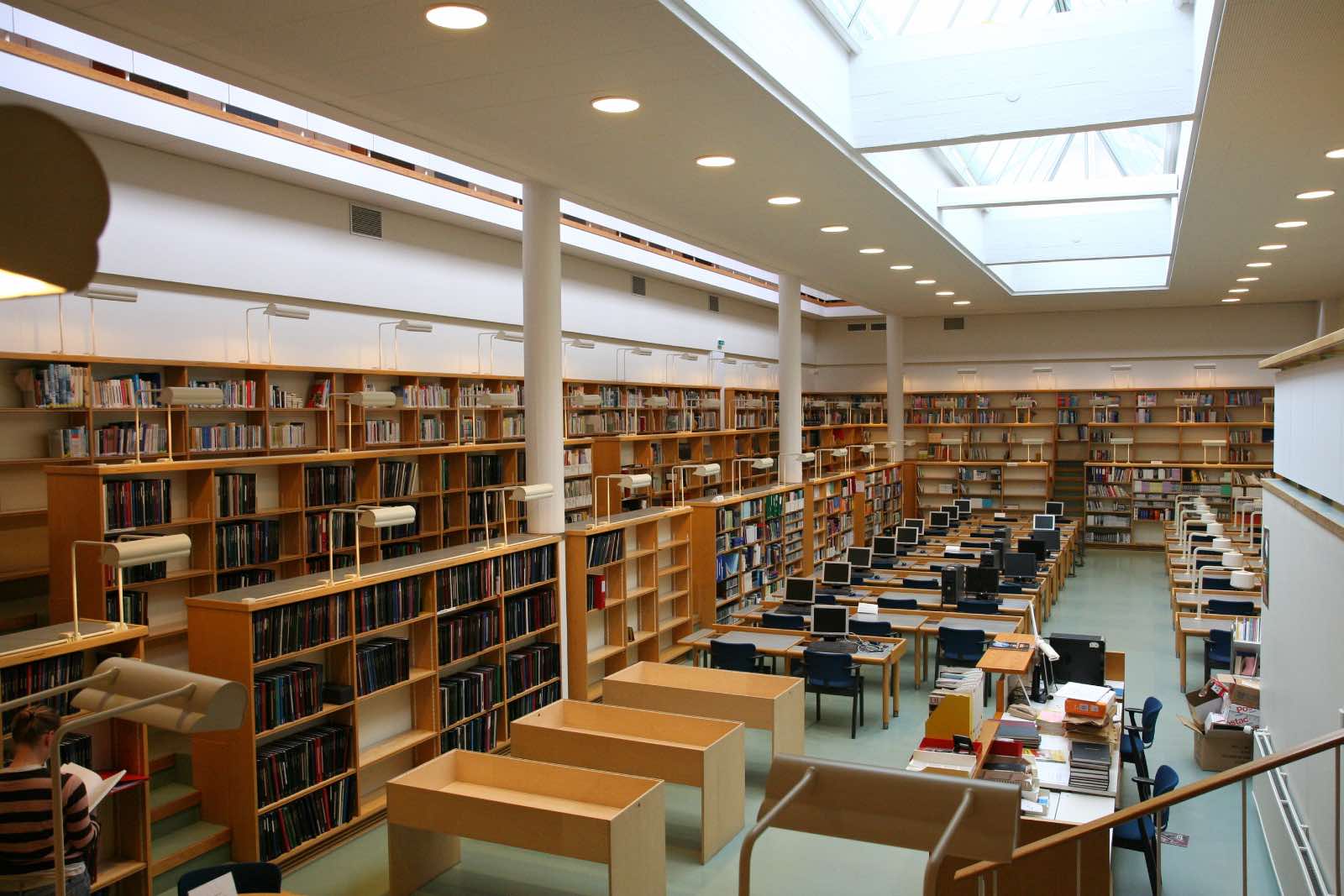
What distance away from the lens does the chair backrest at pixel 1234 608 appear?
386 inches

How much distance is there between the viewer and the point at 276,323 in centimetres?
909

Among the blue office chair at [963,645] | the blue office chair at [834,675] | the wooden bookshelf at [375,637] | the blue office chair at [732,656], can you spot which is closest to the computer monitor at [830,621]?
the blue office chair at [834,675]

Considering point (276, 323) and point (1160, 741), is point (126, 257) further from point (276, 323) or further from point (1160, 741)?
point (1160, 741)

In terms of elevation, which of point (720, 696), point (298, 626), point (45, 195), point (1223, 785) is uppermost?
point (45, 195)

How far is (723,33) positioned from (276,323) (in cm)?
605

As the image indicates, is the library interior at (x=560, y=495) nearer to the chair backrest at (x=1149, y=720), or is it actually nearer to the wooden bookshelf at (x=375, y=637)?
the wooden bookshelf at (x=375, y=637)

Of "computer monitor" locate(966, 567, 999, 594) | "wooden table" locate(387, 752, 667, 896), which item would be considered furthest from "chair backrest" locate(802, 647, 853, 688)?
"wooden table" locate(387, 752, 667, 896)

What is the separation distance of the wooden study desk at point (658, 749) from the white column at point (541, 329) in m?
2.20

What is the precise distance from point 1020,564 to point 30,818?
1038 cm

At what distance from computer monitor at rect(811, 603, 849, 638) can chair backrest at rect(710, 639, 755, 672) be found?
708 millimetres

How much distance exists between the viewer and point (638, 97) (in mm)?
5516

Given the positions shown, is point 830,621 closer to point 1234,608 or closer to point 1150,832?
point 1150,832

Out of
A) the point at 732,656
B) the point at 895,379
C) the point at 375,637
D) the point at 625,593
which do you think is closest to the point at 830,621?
the point at 732,656

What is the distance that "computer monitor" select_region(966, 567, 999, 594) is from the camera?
10562mm
